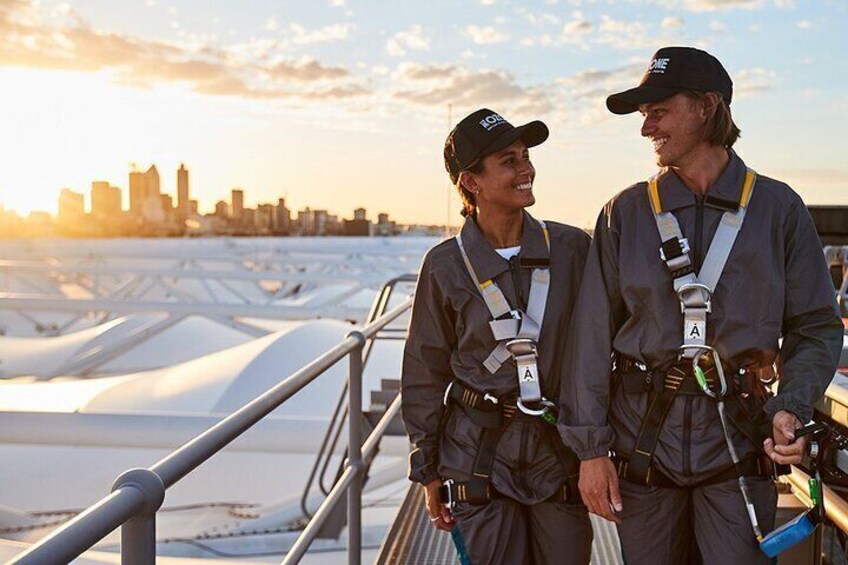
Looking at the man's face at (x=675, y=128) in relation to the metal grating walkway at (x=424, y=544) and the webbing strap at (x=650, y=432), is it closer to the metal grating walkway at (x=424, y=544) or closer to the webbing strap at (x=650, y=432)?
the webbing strap at (x=650, y=432)

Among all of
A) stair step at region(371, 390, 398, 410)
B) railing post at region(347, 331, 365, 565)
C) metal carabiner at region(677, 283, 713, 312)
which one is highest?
metal carabiner at region(677, 283, 713, 312)

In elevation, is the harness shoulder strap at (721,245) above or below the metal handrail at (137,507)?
above

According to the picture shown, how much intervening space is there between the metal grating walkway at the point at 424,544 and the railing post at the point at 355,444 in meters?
0.24

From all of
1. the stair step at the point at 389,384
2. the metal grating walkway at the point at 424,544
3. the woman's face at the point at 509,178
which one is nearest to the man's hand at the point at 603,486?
the woman's face at the point at 509,178

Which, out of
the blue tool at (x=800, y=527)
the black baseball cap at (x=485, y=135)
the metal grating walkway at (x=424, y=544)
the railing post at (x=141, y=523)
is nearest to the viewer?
the railing post at (x=141, y=523)

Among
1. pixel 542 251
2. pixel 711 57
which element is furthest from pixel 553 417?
pixel 711 57

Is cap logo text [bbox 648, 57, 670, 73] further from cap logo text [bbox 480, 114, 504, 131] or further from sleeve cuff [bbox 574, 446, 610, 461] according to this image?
sleeve cuff [bbox 574, 446, 610, 461]

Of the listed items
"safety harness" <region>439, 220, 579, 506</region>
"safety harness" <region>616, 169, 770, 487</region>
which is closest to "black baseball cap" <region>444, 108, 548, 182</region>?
"safety harness" <region>439, 220, 579, 506</region>

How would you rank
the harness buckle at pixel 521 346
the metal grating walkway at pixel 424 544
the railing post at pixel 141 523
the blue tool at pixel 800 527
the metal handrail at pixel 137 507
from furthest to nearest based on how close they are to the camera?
the metal grating walkway at pixel 424 544 < the harness buckle at pixel 521 346 < the blue tool at pixel 800 527 < the railing post at pixel 141 523 < the metal handrail at pixel 137 507

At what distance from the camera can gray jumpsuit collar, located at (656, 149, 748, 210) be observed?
187cm

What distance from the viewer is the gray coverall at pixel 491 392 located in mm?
2105

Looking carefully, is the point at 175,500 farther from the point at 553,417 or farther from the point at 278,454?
the point at 553,417

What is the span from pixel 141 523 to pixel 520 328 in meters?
1.13

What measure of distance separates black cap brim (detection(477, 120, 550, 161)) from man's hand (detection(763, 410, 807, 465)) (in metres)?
0.94
